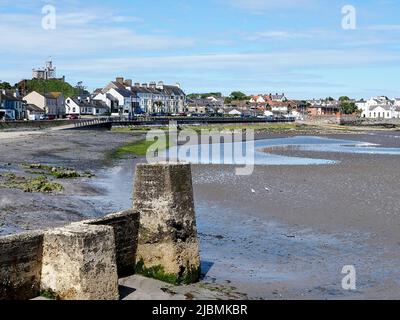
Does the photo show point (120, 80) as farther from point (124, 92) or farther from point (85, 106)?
point (85, 106)

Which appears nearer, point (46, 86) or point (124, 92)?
point (46, 86)

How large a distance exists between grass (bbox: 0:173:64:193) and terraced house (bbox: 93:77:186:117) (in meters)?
112

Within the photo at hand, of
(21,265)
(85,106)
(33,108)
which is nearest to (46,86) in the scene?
(85,106)

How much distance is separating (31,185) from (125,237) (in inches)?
579

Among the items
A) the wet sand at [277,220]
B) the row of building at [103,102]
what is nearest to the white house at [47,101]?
the row of building at [103,102]

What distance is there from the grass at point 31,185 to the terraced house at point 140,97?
111667 mm

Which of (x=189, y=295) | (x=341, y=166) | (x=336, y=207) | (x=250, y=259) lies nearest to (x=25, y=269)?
(x=189, y=295)

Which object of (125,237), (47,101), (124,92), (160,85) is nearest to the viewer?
(125,237)

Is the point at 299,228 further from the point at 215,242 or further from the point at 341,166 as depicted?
the point at 341,166

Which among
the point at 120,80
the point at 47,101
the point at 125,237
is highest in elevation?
the point at 120,80

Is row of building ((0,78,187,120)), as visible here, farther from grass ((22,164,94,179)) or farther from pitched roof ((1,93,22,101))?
grass ((22,164,94,179))

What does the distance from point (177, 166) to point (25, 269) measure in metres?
4.49

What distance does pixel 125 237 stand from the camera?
1345 cm

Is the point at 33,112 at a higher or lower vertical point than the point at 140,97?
lower
